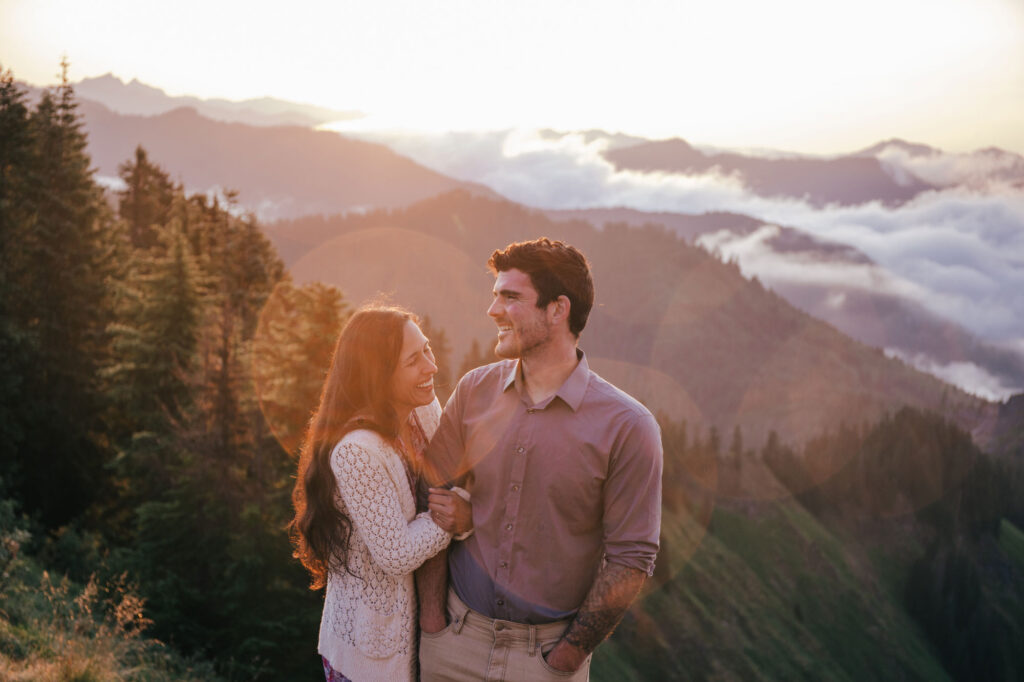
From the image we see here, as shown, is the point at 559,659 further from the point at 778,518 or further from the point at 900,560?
the point at 900,560

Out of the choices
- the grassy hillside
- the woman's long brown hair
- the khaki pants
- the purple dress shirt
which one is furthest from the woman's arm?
the grassy hillside

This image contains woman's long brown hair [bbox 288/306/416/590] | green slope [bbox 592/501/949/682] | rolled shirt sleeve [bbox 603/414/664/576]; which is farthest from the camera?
green slope [bbox 592/501/949/682]

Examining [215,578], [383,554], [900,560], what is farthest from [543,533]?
[900,560]

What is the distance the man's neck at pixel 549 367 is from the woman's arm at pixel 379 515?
943mm

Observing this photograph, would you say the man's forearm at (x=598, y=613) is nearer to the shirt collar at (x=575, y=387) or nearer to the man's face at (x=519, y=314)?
the shirt collar at (x=575, y=387)

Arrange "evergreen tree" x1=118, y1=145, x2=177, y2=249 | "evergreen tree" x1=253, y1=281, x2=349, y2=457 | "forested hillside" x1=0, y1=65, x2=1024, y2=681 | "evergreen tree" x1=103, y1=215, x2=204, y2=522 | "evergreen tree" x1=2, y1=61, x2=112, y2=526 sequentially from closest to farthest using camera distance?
1. "forested hillside" x1=0, y1=65, x2=1024, y2=681
2. "evergreen tree" x1=253, y1=281, x2=349, y2=457
3. "evergreen tree" x1=103, y1=215, x2=204, y2=522
4. "evergreen tree" x1=2, y1=61, x2=112, y2=526
5. "evergreen tree" x1=118, y1=145, x2=177, y2=249

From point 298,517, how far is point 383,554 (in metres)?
0.64

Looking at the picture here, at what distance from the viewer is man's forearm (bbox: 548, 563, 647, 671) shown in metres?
3.67

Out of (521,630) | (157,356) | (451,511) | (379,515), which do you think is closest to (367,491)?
(379,515)

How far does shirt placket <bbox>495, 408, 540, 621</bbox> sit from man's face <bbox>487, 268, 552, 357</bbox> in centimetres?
37

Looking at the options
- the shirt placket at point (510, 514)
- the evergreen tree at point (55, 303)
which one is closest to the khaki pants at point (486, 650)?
the shirt placket at point (510, 514)

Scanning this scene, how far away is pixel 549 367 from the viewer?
400cm

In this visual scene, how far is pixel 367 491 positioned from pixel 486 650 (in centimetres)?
109

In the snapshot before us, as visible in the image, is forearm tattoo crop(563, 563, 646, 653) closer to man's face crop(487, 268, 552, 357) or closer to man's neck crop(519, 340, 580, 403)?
man's neck crop(519, 340, 580, 403)
